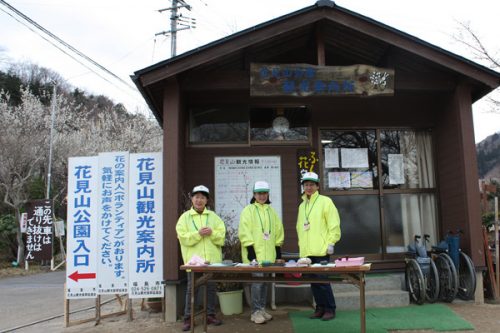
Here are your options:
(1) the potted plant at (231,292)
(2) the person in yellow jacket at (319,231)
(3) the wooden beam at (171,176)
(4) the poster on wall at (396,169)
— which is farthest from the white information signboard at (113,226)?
(4) the poster on wall at (396,169)

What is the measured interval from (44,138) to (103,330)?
16.7 metres

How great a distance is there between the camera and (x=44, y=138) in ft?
66.7

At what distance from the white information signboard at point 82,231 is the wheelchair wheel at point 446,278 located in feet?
15.5

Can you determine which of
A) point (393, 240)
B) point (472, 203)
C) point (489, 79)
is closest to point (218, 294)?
point (393, 240)

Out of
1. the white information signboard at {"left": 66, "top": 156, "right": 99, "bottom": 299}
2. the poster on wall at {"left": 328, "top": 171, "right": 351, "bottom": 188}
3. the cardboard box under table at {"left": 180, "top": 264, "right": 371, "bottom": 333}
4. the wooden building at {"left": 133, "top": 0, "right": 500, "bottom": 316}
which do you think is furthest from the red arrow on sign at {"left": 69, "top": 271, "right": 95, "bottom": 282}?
the poster on wall at {"left": 328, "top": 171, "right": 351, "bottom": 188}

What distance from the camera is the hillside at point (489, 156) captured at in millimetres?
32713

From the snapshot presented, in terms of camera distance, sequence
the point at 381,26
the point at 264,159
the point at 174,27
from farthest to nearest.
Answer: the point at 174,27, the point at 264,159, the point at 381,26

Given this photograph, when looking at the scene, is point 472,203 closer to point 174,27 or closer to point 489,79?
point 489,79

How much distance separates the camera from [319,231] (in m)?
5.28

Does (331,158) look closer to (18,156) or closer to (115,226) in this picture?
(115,226)

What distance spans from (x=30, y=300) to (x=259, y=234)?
21.4ft

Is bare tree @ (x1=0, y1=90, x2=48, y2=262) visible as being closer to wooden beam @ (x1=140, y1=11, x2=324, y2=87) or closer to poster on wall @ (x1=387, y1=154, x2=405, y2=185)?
wooden beam @ (x1=140, y1=11, x2=324, y2=87)

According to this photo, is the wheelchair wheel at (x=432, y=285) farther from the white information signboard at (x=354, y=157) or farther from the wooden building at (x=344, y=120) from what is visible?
the white information signboard at (x=354, y=157)

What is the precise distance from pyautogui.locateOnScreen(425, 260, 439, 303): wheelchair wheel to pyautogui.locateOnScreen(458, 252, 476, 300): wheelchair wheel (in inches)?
15.5
